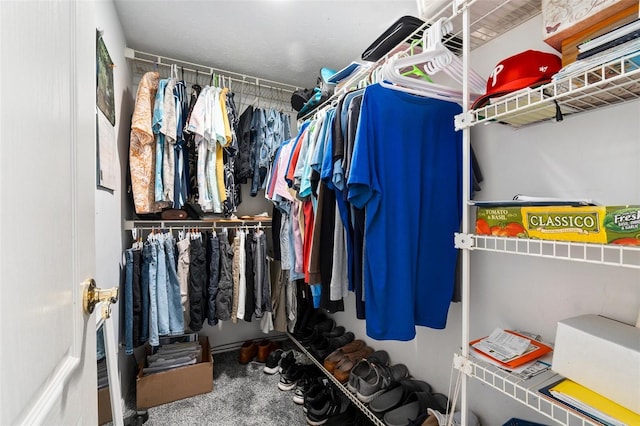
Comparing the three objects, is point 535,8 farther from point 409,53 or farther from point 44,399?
point 44,399

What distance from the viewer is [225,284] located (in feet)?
6.56

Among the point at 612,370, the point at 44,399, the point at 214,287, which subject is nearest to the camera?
the point at 44,399

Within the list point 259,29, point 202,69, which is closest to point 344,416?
point 259,29

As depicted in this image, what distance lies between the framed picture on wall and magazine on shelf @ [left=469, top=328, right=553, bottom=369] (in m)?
1.74

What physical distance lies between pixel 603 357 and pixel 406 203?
0.62 meters

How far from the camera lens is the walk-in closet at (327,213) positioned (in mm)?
434

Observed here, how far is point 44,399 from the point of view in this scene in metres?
0.35

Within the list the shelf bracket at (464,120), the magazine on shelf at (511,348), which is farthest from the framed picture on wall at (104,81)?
the magazine on shelf at (511,348)

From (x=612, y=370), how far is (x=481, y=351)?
327 millimetres

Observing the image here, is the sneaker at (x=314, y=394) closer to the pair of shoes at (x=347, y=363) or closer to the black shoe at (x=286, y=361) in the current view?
the pair of shoes at (x=347, y=363)

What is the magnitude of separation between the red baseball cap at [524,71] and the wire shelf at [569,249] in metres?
0.41

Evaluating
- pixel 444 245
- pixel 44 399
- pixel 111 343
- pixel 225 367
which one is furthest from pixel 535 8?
pixel 225 367

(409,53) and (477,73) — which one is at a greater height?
(409,53)

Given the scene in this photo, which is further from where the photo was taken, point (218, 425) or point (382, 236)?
point (218, 425)
